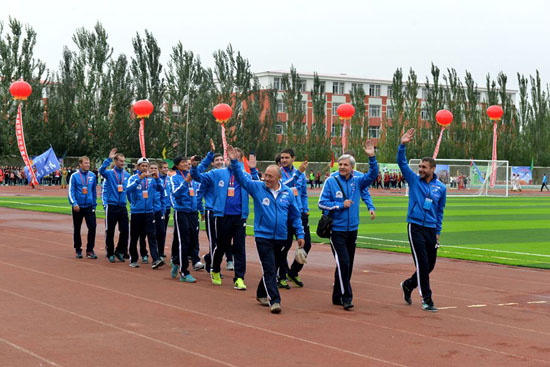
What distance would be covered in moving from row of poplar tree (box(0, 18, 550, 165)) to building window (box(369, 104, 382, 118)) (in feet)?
93.8

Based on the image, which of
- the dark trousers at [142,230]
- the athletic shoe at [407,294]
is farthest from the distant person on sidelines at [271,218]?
the dark trousers at [142,230]

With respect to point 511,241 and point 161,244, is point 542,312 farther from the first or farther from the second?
point 511,241

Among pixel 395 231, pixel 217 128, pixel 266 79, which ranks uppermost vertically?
pixel 266 79

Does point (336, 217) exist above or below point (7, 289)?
above

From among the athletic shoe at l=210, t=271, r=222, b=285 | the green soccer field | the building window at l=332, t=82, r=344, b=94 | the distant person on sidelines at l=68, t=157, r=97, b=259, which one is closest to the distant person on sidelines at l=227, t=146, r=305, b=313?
the athletic shoe at l=210, t=271, r=222, b=285

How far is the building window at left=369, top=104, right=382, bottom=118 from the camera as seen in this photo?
111m

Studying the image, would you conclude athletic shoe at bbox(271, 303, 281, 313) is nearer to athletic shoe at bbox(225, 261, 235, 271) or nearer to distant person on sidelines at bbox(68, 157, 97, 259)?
athletic shoe at bbox(225, 261, 235, 271)

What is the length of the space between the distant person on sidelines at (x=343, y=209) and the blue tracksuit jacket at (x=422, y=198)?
0.44 m

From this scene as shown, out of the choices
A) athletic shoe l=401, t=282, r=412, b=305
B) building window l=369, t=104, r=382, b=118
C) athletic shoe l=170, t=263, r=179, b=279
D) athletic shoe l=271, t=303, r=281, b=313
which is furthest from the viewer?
building window l=369, t=104, r=382, b=118

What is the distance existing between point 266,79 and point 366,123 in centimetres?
2620

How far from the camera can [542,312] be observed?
10234 mm

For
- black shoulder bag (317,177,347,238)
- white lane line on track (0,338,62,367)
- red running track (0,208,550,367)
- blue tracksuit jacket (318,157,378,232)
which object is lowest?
red running track (0,208,550,367)

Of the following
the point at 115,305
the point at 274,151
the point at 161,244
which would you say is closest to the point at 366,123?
the point at 274,151

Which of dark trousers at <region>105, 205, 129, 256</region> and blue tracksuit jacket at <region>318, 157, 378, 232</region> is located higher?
blue tracksuit jacket at <region>318, 157, 378, 232</region>
